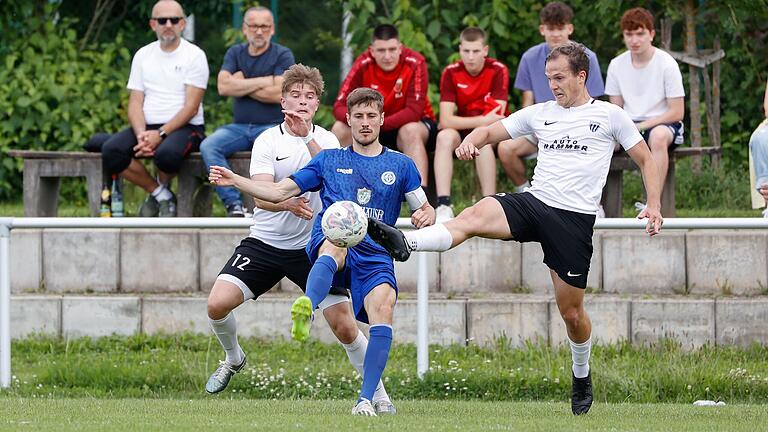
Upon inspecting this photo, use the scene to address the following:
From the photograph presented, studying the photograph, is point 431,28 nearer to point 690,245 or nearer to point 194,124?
point 194,124

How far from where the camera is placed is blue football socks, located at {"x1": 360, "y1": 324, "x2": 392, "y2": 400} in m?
8.17

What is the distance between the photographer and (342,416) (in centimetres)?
812

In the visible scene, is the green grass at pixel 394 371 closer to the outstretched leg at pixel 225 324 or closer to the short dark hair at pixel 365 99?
the outstretched leg at pixel 225 324

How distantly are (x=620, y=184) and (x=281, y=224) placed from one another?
392 centimetres

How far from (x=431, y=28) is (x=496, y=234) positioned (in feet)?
21.9

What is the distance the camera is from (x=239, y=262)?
363 inches

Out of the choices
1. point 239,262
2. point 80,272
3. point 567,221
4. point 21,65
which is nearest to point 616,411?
point 567,221

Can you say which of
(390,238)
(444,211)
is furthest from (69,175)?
(390,238)

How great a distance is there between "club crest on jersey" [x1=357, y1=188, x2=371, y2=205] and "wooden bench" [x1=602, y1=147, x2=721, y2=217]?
4.07 m

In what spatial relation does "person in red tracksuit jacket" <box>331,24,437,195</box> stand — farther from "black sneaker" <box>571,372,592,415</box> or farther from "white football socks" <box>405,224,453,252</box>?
Result: "white football socks" <box>405,224,453,252</box>

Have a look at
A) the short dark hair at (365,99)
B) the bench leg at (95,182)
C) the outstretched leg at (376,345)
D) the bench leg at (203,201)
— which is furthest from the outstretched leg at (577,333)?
the bench leg at (95,182)

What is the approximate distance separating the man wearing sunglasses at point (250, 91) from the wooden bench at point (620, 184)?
2760 mm

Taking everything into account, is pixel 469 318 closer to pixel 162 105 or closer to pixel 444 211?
pixel 444 211

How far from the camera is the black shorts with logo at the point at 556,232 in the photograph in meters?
8.50
